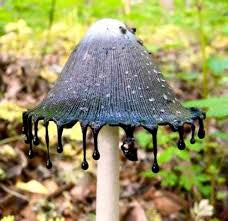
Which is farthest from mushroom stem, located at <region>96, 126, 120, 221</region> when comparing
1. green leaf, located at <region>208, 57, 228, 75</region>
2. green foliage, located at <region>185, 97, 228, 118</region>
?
green leaf, located at <region>208, 57, 228, 75</region>

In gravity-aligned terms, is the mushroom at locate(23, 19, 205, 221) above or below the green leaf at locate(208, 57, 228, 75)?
below

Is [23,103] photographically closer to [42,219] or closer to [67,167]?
[67,167]

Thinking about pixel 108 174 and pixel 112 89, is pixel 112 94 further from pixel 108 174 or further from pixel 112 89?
pixel 108 174

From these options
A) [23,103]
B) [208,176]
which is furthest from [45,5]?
[208,176]

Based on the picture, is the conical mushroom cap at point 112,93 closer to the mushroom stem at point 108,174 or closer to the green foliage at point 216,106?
the mushroom stem at point 108,174

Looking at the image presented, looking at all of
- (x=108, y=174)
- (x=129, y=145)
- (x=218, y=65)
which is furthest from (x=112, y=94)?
(x=218, y=65)

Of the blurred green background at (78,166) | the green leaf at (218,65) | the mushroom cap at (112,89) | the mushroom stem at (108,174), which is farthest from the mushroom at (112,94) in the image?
the green leaf at (218,65)

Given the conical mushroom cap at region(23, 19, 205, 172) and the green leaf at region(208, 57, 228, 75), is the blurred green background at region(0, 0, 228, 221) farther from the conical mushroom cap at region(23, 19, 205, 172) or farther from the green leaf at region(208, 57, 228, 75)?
the conical mushroom cap at region(23, 19, 205, 172)
